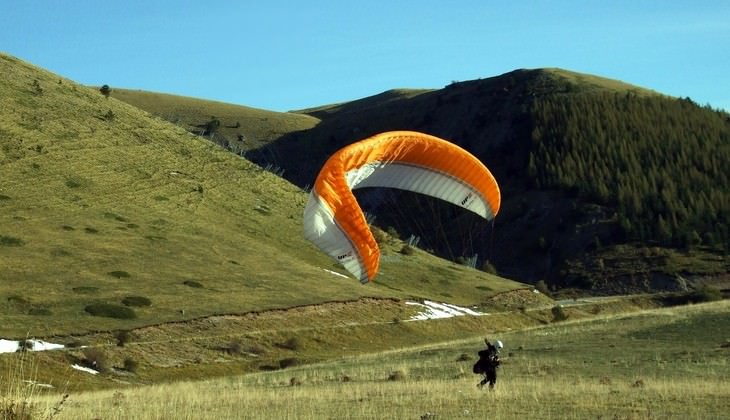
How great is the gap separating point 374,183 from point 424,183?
1.56 meters

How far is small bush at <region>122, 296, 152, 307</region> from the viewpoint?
5278cm

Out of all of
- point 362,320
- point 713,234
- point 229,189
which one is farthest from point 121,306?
point 713,234

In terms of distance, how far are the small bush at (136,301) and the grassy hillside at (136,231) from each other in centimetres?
9

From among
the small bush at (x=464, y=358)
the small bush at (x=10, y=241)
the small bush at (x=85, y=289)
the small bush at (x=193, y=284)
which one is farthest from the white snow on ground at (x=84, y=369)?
the small bush at (x=10, y=241)

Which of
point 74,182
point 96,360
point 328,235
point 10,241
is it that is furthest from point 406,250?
point 328,235

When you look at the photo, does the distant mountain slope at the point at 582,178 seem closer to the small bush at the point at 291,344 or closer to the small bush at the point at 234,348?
the small bush at the point at 291,344

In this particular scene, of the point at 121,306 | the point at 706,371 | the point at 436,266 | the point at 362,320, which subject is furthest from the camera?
the point at 436,266

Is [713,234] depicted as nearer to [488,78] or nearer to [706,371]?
[488,78]

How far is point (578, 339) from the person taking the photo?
131 feet

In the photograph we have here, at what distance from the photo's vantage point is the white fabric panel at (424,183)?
29.5 metres

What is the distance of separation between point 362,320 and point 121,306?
49.6ft

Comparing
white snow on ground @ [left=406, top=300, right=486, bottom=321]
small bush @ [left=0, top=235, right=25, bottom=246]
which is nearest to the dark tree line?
white snow on ground @ [left=406, top=300, right=486, bottom=321]

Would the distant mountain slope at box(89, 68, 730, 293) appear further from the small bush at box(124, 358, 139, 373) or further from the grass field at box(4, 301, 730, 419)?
the grass field at box(4, 301, 730, 419)

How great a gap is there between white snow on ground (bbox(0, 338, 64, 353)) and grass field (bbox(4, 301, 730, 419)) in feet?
38.1
